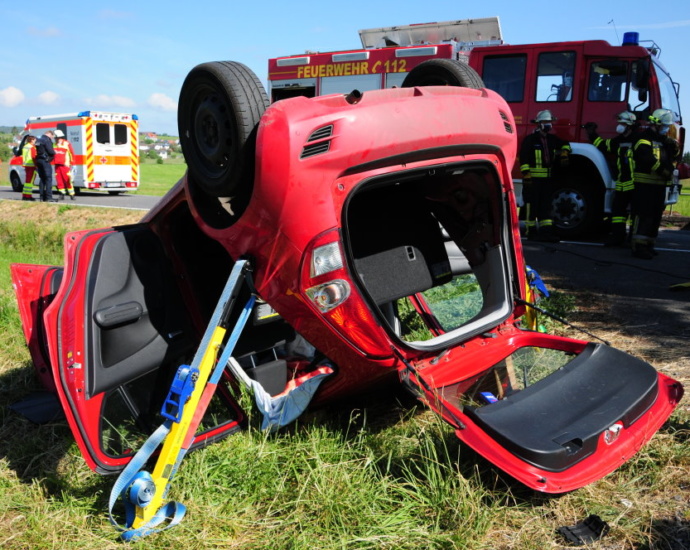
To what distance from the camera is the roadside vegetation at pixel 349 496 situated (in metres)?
2.29

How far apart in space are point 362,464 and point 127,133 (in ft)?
58.7

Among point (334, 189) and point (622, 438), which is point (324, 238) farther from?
point (622, 438)

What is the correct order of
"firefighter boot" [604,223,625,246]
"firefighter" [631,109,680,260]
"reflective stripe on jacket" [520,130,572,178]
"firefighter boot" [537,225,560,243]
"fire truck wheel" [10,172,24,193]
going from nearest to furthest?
"firefighter" [631,109,680,260] → "firefighter boot" [604,223,625,246] → "reflective stripe on jacket" [520,130,572,178] → "firefighter boot" [537,225,560,243] → "fire truck wheel" [10,172,24,193]

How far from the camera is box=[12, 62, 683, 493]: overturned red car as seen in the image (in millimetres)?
2408

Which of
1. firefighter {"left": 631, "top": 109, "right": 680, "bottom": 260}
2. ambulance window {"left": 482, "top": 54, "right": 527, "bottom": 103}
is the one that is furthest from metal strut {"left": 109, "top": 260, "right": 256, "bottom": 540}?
ambulance window {"left": 482, "top": 54, "right": 527, "bottom": 103}

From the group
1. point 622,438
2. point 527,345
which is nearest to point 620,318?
point 527,345

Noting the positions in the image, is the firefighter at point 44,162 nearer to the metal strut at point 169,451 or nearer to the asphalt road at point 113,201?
the asphalt road at point 113,201

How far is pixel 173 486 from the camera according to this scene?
261 cm

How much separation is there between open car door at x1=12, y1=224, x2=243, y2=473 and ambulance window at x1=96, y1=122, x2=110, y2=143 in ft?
53.2

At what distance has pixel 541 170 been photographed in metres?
9.45

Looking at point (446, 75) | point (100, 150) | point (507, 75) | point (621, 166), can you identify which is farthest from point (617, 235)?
point (100, 150)

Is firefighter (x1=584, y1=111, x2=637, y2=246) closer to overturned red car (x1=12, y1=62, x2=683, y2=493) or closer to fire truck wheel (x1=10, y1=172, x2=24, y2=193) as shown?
overturned red car (x1=12, y1=62, x2=683, y2=493)

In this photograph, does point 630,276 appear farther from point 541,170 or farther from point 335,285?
point 335,285

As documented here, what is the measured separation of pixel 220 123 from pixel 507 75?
332 inches
